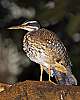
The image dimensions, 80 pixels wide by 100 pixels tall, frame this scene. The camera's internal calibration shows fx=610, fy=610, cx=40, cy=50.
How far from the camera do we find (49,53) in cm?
841

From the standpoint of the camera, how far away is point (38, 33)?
872cm

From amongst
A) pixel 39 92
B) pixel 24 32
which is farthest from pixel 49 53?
pixel 24 32

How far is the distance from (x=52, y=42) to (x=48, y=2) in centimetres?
645

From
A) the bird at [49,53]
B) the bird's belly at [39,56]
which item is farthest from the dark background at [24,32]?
the bird's belly at [39,56]

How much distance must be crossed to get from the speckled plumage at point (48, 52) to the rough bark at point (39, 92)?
3.25 feet

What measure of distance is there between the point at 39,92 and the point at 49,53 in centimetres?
126

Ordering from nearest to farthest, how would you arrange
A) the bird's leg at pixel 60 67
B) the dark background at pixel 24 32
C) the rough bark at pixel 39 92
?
1. the rough bark at pixel 39 92
2. the bird's leg at pixel 60 67
3. the dark background at pixel 24 32

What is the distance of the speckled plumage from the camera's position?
839cm

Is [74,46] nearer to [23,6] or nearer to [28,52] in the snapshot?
[23,6]

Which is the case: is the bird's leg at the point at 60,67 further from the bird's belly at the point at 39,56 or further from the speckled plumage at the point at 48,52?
the bird's belly at the point at 39,56

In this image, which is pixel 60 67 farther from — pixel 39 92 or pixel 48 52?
pixel 39 92

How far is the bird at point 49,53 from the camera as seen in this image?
840 centimetres

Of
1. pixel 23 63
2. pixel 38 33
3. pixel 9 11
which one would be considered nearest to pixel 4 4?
pixel 9 11

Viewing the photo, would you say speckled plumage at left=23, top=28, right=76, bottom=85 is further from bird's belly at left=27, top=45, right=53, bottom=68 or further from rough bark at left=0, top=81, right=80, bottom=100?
rough bark at left=0, top=81, right=80, bottom=100
